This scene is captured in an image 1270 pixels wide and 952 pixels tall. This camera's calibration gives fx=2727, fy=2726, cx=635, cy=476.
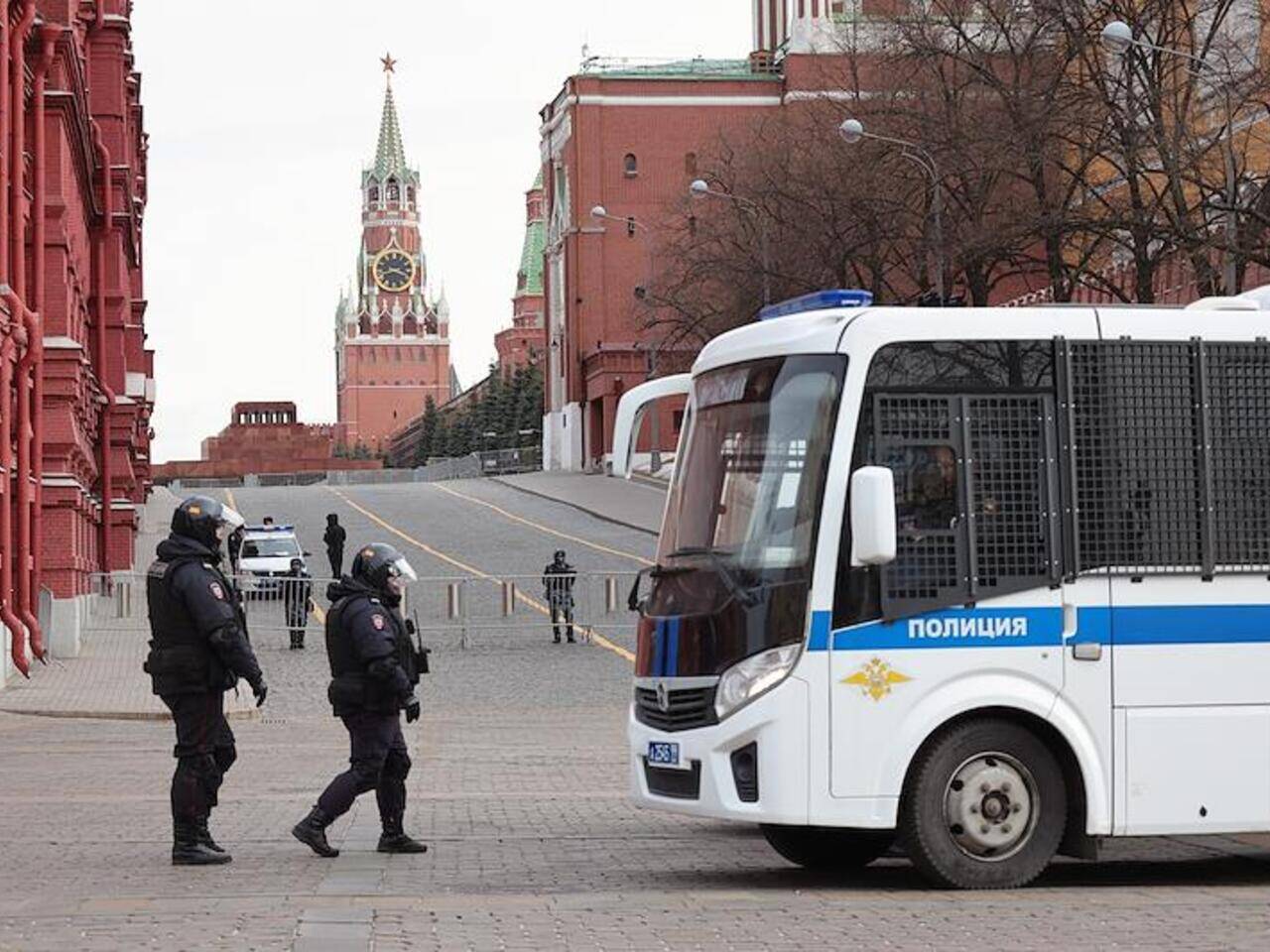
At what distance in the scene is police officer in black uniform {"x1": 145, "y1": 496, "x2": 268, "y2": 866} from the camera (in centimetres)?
1409

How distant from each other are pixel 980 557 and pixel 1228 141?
3322 centimetres

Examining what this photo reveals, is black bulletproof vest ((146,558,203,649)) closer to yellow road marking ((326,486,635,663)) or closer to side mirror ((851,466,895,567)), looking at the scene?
Answer: side mirror ((851,466,895,567))

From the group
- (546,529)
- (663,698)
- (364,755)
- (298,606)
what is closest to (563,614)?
(298,606)

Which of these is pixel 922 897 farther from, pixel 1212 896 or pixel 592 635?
pixel 592 635

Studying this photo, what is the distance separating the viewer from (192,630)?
14133 mm

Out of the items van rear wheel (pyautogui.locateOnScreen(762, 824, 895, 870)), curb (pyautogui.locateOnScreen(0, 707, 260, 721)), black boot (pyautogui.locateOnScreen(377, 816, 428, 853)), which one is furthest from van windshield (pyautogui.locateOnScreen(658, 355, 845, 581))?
curb (pyautogui.locateOnScreen(0, 707, 260, 721))

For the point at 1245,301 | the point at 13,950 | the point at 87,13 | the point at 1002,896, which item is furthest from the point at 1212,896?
the point at 87,13

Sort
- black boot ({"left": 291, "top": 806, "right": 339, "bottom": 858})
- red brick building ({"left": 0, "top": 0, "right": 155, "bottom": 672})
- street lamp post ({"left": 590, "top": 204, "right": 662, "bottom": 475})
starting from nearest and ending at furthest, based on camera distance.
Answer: black boot ({"left": 291, "top": 806, "right": 339, "bottom": 858}) < red brick building ({"left": 0, "top": 0, "right": 155, "bottom": 672}) < street lamp post ({"left": 590, "top": 204, "right": 662, "bottom": 475})

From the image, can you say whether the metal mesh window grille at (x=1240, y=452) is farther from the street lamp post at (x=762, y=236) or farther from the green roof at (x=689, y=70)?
the green roof at (x=689, y=70)

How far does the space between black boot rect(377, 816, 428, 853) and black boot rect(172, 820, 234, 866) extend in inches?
38.8

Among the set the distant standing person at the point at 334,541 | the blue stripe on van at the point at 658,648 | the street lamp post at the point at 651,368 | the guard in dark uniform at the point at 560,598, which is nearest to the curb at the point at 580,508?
the street lamp post at the point at 651,368

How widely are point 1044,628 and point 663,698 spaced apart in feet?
6.32

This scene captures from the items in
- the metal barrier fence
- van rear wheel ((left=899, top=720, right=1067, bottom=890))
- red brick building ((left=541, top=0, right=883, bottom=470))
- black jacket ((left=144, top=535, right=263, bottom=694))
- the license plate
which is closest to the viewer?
van rear wheel ((left=899, top=720, right=1067, bottom=890))

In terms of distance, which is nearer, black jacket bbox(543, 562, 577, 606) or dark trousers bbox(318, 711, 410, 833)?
dark trousers bbox(318, 711, 410, 833)
